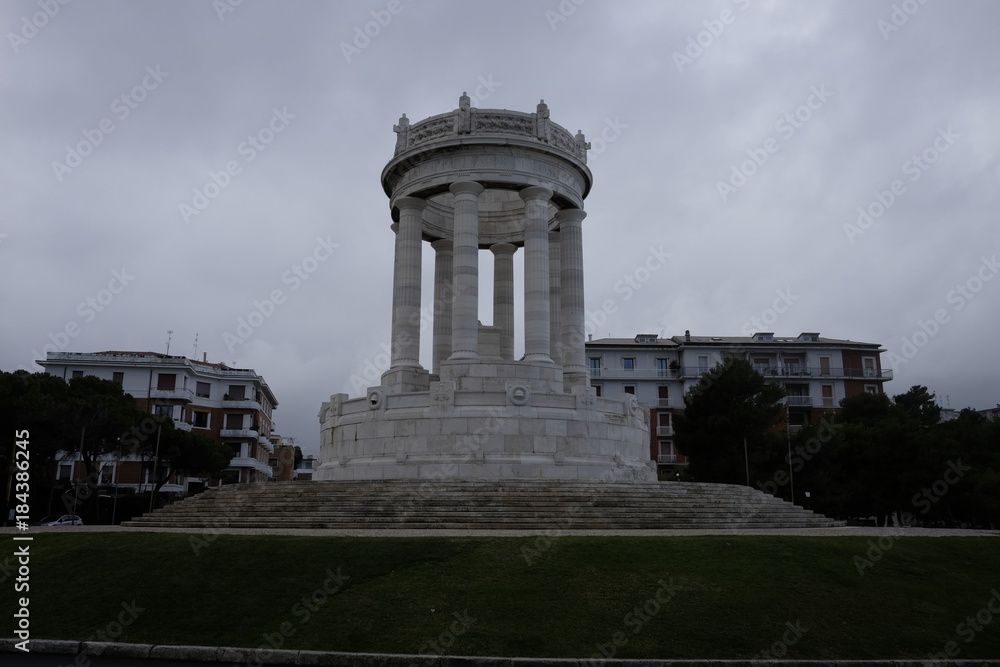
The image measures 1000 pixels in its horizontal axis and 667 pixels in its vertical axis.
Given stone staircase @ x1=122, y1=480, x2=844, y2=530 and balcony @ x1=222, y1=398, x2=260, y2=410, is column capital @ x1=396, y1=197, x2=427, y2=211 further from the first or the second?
balcony @ x1=222, y1=398, x2=260, y2=410

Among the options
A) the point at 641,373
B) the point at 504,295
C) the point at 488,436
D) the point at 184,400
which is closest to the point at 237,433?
the point at 184,400

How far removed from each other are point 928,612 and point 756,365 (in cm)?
6661

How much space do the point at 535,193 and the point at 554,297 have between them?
689 cm

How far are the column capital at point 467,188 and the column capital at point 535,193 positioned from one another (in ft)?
7.30

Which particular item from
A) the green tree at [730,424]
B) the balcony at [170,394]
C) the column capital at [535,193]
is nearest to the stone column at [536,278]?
the column capital at [535,193]

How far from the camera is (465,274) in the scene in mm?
37688

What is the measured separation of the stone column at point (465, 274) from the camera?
37.1m

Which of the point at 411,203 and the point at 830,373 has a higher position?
the point at 411,203

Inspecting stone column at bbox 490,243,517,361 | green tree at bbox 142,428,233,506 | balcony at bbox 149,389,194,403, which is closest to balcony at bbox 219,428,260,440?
balcony at bbox 149,389,194,403

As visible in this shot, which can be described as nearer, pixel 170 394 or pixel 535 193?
pixel 535 193

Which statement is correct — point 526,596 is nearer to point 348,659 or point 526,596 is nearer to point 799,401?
point 348,659

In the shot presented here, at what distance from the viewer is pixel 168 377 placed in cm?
8081

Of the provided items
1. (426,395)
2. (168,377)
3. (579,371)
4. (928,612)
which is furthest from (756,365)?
(928,612)

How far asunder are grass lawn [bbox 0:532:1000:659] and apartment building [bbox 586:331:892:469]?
58.6 meters
